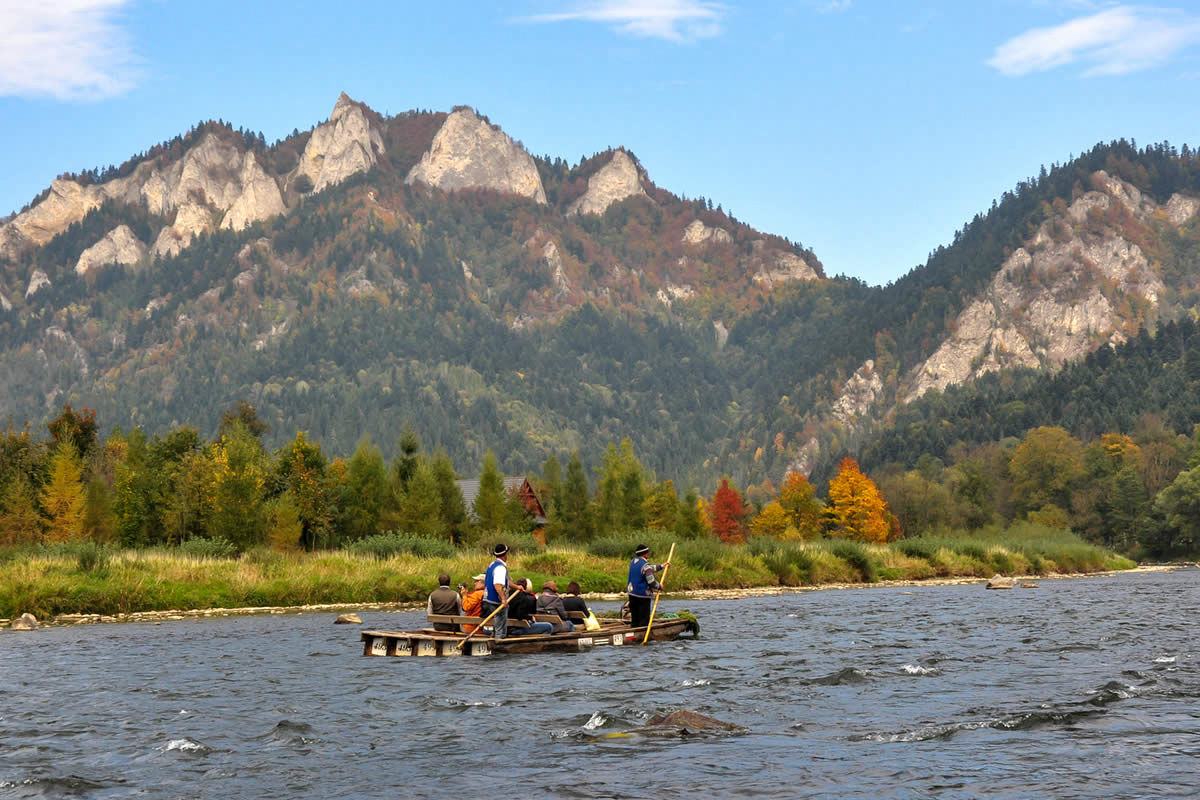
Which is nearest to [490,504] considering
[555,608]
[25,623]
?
[25,623]

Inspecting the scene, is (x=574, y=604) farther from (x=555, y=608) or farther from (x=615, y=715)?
(x=615, y=715)

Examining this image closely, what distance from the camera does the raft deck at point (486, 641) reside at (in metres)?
33.5

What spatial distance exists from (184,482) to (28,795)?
63.4 meters

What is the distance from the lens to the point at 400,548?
215ft

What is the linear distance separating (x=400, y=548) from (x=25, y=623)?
24.7m

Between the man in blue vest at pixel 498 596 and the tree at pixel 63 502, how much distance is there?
4868 cm

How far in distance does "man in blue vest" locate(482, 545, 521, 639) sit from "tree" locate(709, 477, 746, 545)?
98.3 meters

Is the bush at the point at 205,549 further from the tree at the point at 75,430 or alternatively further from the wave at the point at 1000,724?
the wave at the point at 1000,724

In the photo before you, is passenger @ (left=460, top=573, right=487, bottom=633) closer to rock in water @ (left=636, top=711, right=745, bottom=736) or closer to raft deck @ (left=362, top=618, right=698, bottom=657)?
raft deck @ (left=362, top=618, right=698, bottom=657)

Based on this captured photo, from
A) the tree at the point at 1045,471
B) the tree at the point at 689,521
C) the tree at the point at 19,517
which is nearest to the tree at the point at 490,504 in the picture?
the tree at the point at 689,521

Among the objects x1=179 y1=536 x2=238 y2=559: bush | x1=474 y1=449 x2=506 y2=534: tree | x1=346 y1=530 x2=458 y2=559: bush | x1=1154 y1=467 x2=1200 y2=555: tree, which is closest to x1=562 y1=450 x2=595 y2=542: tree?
x1=474 y1=449 x2=506 y2=534: tree

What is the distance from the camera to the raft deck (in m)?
33.5

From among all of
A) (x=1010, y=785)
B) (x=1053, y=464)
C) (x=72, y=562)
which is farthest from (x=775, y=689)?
(x=1053, y=464)

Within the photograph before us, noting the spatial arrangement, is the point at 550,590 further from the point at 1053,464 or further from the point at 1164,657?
the point at 1053,464
